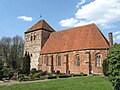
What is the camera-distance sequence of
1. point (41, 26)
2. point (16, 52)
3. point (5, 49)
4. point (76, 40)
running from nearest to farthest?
point (76, 40), point (41, 26), point (5, 49), point (16, 52)

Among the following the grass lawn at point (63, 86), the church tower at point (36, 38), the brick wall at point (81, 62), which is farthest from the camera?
the church tower at point (36, 38)

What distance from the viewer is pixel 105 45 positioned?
113 feet

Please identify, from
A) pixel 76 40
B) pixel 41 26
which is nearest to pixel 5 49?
pixel 41 26

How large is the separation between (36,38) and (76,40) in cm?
1284

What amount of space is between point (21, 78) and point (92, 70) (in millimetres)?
14326

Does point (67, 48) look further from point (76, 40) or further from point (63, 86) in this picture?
point (63, 86)

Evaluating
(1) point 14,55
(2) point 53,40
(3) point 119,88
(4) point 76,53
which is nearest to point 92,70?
(4) point 76,53

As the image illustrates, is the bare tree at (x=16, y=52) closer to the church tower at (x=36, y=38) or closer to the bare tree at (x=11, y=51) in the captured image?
the bare tree at (x=11, y=51)

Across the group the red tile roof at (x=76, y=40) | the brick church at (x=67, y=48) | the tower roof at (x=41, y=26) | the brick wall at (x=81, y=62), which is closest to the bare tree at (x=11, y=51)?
the brick church at (x=67, y=48)

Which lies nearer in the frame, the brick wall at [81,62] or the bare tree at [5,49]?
the brick wall at [81,62]

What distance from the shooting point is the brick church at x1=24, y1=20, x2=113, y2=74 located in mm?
34125

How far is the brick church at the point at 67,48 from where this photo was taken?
112 ft

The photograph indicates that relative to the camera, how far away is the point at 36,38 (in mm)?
46625

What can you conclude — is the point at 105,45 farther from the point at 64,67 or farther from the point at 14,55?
the point at 14,55
